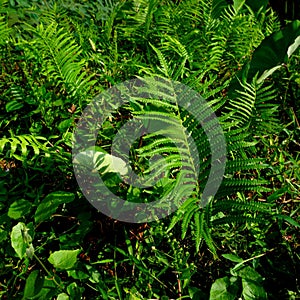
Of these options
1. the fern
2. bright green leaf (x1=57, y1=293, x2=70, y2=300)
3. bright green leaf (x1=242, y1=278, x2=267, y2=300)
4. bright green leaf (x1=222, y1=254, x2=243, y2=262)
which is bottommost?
bright green leaf (x1=57, y1=293, x2=70, y2=300)

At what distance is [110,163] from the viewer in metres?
1.45

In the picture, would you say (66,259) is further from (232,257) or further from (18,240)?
(232,257)

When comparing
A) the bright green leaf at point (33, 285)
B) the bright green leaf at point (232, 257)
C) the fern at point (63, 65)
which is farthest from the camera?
the fern at point (63, 65)

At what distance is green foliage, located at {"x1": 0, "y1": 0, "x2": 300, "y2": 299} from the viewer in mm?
1310

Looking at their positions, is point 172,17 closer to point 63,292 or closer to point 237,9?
point 237,9

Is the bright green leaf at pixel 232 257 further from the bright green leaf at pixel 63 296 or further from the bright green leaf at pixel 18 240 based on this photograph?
the bright green leaf at pixel 18 240

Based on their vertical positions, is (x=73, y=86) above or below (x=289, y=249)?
above

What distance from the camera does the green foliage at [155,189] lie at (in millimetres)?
1310

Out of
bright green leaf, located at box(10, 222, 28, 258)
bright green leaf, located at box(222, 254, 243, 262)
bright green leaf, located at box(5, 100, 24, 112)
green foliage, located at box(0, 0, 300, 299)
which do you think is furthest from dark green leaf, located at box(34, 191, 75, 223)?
bright green leaf, located at box(5, 100, 24, 112)

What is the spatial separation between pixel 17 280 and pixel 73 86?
2.65 ft

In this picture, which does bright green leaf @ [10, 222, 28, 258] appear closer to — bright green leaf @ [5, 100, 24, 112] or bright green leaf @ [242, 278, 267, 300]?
bright green leaf @ [242, 278, 267, 300]

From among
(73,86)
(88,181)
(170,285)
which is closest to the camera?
(170,285)

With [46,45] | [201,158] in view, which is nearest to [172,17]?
[46,45]

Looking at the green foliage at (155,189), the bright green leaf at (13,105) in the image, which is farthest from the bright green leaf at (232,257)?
the bright green leaf at (13,105)
